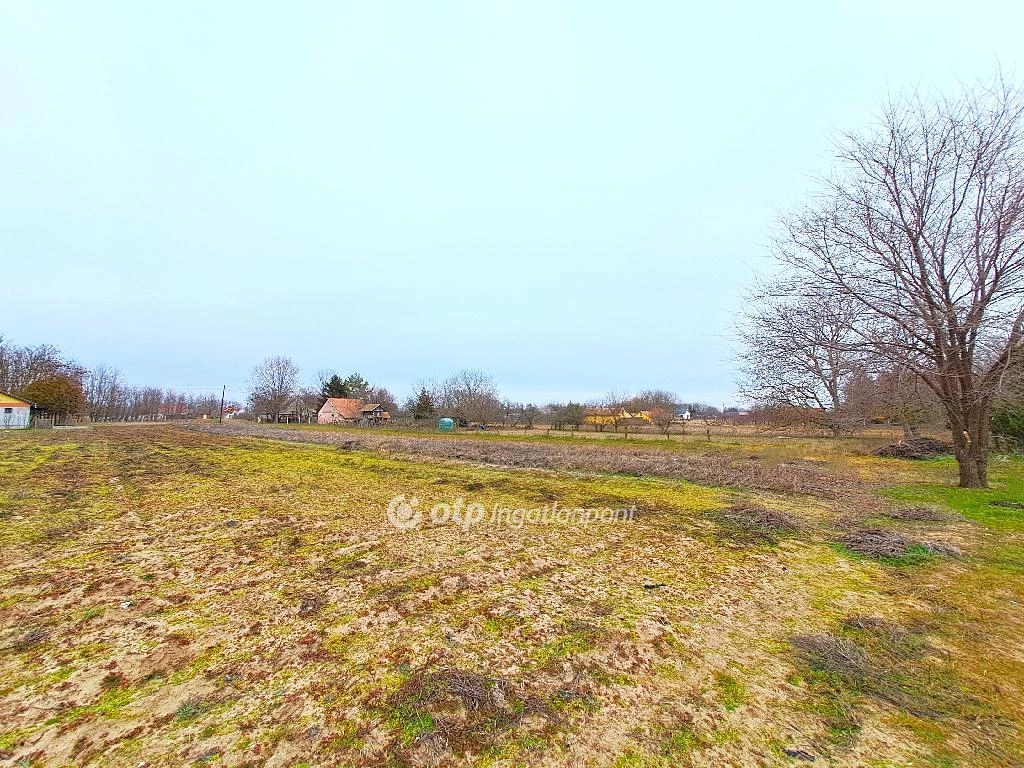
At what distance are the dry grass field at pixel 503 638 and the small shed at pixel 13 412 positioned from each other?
37744 millimetres

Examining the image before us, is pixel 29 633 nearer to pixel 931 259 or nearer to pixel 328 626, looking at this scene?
pixel 328 626

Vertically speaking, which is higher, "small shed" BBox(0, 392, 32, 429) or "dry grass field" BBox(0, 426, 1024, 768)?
"small shed" BBox(0, 392, 32, 429)

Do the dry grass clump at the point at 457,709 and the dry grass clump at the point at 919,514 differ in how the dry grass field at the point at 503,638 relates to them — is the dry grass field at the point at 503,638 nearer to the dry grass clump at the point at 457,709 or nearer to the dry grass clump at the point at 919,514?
Result: the dry grass clump at the point at 457,709

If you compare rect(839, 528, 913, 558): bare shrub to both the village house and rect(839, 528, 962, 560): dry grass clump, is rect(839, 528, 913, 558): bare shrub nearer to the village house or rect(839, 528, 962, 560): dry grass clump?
rect(839, 528, 962, 560): dry grass clump

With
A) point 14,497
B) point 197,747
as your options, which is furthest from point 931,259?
point 14,497

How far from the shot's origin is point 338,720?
2.09 metres

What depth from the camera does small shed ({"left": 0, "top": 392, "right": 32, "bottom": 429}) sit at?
2973 centimetres

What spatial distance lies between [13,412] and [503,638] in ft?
155

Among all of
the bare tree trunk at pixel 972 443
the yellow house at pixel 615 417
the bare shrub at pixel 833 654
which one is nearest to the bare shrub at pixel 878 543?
the bare shrub at pixel 833 654

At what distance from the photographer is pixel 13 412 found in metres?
30.1

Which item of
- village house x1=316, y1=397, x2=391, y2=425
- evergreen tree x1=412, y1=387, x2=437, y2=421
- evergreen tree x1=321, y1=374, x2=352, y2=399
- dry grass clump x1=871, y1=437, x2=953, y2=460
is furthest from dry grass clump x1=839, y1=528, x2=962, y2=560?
evergreen tree x1=321, y1=374, x2=352, y2=399

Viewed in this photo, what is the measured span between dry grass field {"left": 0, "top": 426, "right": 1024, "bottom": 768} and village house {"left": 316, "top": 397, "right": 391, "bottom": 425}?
4964 centimetres

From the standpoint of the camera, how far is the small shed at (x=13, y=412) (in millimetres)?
29734

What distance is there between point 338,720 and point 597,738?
4.53 ft
